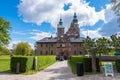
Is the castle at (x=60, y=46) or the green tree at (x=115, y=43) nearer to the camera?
the green tree at (x=115, y=43)

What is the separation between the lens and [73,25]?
112 meters

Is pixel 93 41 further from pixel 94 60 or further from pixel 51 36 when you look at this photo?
pixel 51 36

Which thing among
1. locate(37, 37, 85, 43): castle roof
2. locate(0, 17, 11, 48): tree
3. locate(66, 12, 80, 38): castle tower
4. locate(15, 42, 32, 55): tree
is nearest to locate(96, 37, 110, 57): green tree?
locate(0, 17, 11, 48): tree

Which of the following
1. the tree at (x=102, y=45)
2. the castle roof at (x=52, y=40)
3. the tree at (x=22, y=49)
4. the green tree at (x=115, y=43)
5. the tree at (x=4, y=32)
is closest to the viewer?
the tree at (x=102, y=45)

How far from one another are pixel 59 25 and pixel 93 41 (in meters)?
90.4

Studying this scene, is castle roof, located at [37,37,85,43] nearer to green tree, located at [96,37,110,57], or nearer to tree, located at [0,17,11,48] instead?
tree, located at [0,17,11,48]

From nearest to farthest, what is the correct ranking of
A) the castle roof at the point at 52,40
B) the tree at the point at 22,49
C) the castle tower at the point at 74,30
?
the tree at the point at 22,49 < the castle roof at the point at 52,40 < the castle tower at the point at 74,30

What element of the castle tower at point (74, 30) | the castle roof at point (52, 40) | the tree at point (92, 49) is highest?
the castle tower at point (74, 30)

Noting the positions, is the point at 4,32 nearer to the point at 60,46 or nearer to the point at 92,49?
the point at 60,46

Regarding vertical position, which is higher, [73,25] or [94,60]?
[73,25]

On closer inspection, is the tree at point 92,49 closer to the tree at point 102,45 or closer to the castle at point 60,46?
the tree at point 102,45

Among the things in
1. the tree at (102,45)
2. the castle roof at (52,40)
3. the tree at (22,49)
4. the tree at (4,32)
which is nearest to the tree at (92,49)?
the tree at (102,45)

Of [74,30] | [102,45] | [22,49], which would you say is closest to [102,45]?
[102,45]

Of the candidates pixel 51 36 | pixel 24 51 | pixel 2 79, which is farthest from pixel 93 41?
pixel 51 36
